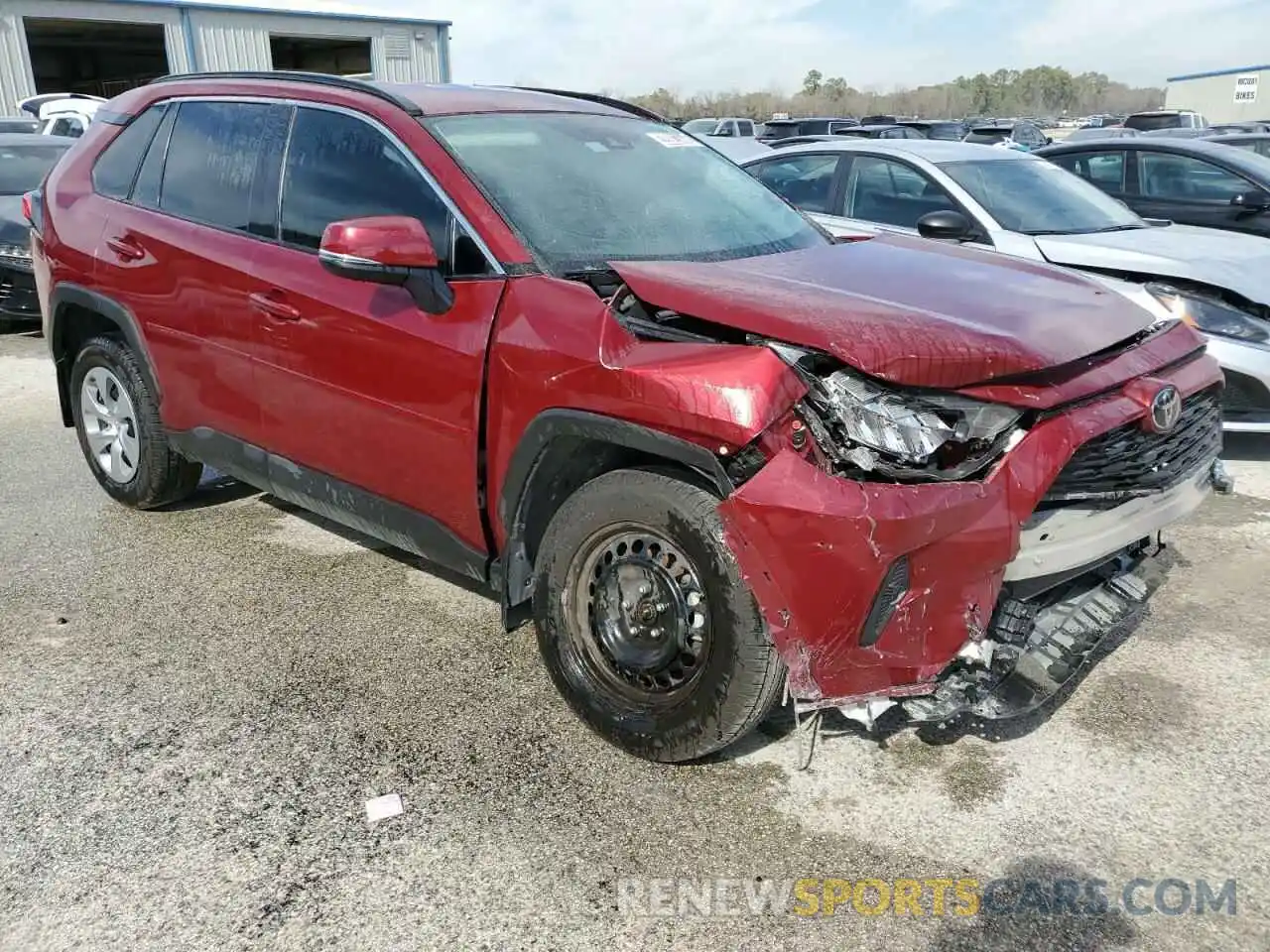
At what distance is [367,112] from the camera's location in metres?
3.52

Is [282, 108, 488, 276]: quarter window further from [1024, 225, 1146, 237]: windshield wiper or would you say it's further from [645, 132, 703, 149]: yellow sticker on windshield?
[1024, 225, 1146, 237]: windshield wiper

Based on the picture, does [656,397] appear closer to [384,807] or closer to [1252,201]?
[384,807]

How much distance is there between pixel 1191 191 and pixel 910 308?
6.69m

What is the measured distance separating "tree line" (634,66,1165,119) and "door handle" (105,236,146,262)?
232 feet

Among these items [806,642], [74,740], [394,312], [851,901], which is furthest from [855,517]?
[74,740]

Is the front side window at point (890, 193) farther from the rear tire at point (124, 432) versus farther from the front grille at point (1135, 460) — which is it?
the rear tire at point (124, 432)

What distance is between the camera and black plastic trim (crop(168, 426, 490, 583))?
3371 millimetres

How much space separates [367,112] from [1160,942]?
3243mm

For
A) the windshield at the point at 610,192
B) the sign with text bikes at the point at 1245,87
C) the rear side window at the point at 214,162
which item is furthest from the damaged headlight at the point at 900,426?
the sign with text bikes at the point at 1245,87

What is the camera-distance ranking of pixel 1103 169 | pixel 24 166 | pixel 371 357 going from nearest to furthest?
pixel 371 357, pixel 1103 169, pixel 24 166

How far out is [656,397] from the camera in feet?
8.50

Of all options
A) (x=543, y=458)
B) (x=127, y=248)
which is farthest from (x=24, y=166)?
(x=543, y=458)

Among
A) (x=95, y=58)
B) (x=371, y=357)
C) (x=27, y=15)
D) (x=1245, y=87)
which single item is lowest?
(x=371, y=357)

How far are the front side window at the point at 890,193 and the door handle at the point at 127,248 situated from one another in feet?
14.5
